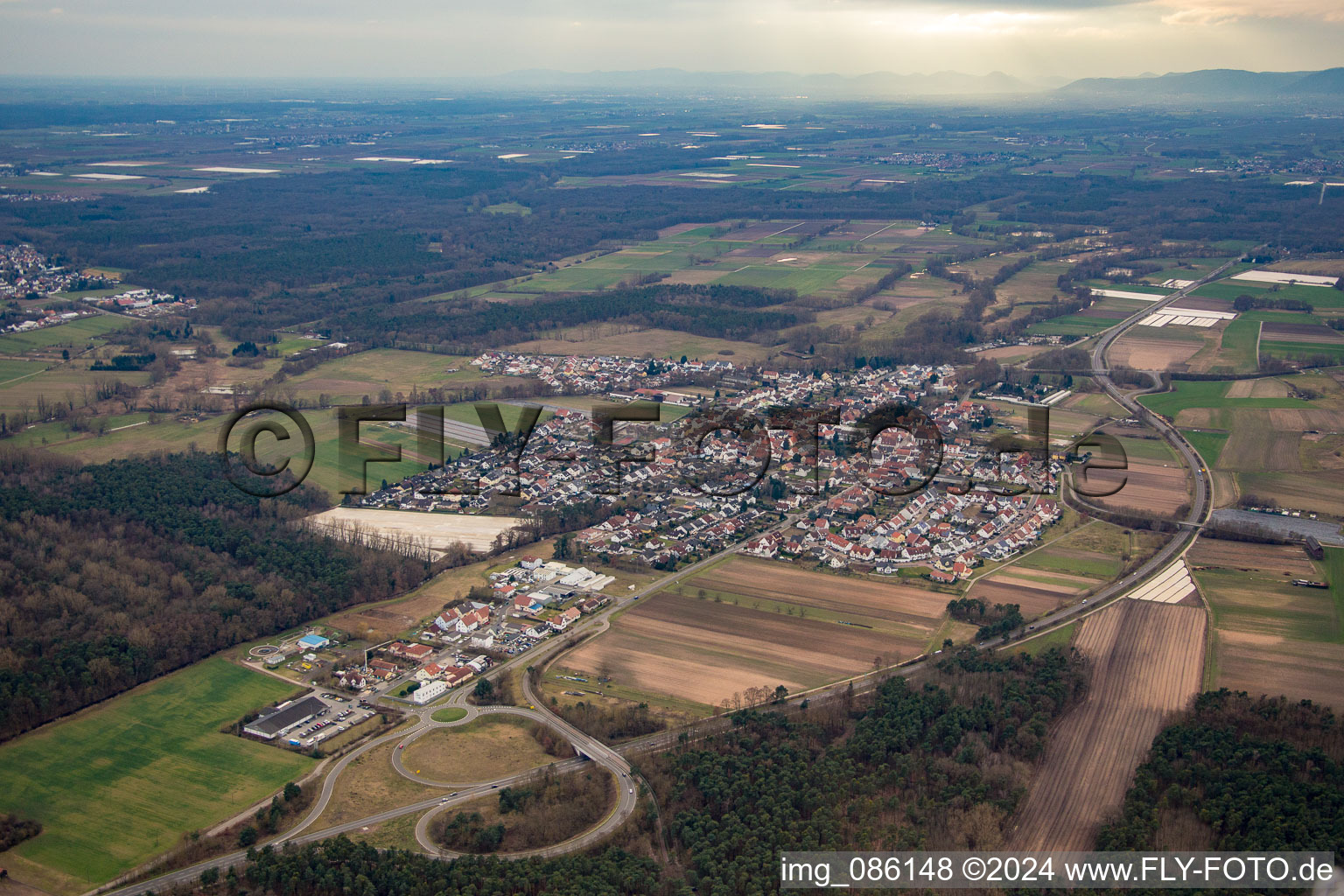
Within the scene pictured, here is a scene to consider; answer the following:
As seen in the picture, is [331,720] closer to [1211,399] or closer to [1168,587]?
[1168,587]

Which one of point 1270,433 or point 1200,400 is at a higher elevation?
point 1200,400

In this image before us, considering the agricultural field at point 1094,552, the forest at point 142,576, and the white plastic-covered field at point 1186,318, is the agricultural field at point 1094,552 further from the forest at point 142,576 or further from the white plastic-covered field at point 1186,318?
the white plastic-covered field at point 1186,318

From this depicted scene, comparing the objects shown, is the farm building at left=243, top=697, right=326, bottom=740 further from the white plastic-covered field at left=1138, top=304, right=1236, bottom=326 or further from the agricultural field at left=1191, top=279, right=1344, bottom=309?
the agricultural field at left=1191, top=279, right=1344, bottom=309

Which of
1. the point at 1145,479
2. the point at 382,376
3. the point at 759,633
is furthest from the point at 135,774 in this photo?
the point at 382,376

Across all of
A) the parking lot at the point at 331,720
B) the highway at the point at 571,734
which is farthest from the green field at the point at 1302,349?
the parking lot at the point at 331,720

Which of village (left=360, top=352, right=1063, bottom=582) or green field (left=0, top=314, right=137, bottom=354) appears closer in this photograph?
village (left=360, top=352, right=1063, bottom=582)

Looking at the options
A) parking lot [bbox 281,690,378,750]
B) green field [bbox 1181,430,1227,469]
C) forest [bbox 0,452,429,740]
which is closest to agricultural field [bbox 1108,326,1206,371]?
green field [bbox 1181,430,1227,469]

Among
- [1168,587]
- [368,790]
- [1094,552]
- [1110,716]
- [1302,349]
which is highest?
[1302,349]
